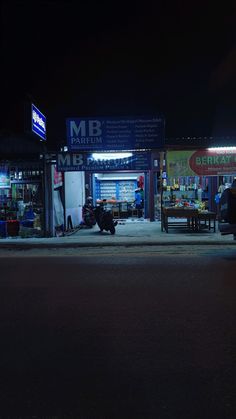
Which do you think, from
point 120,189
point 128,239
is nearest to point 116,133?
point 128,239

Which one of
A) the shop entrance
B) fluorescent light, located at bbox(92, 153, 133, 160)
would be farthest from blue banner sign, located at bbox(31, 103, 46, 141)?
the shop entrance

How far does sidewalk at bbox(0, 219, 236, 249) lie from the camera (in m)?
13.5

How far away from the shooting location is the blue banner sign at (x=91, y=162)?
1535 cm

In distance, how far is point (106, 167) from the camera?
15.4m

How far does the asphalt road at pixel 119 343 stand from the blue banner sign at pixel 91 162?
7.01 metres

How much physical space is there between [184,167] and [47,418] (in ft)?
44.8

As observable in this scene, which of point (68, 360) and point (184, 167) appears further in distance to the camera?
point (184, 167)

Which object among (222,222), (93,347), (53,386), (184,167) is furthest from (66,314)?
(184,167)

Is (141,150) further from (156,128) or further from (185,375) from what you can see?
(185,375)

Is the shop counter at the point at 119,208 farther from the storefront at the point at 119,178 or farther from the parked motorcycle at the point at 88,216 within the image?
the parked motorcycle at the point at 88,216

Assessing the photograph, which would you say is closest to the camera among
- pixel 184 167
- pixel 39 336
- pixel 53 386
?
pixel 53 386

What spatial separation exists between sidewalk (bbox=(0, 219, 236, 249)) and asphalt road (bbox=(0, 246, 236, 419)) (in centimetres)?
463

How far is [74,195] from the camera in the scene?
1930cm

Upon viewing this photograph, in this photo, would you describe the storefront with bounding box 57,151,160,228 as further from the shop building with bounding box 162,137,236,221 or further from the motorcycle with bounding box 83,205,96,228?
the shop building with bounding box 162,137,236,221
